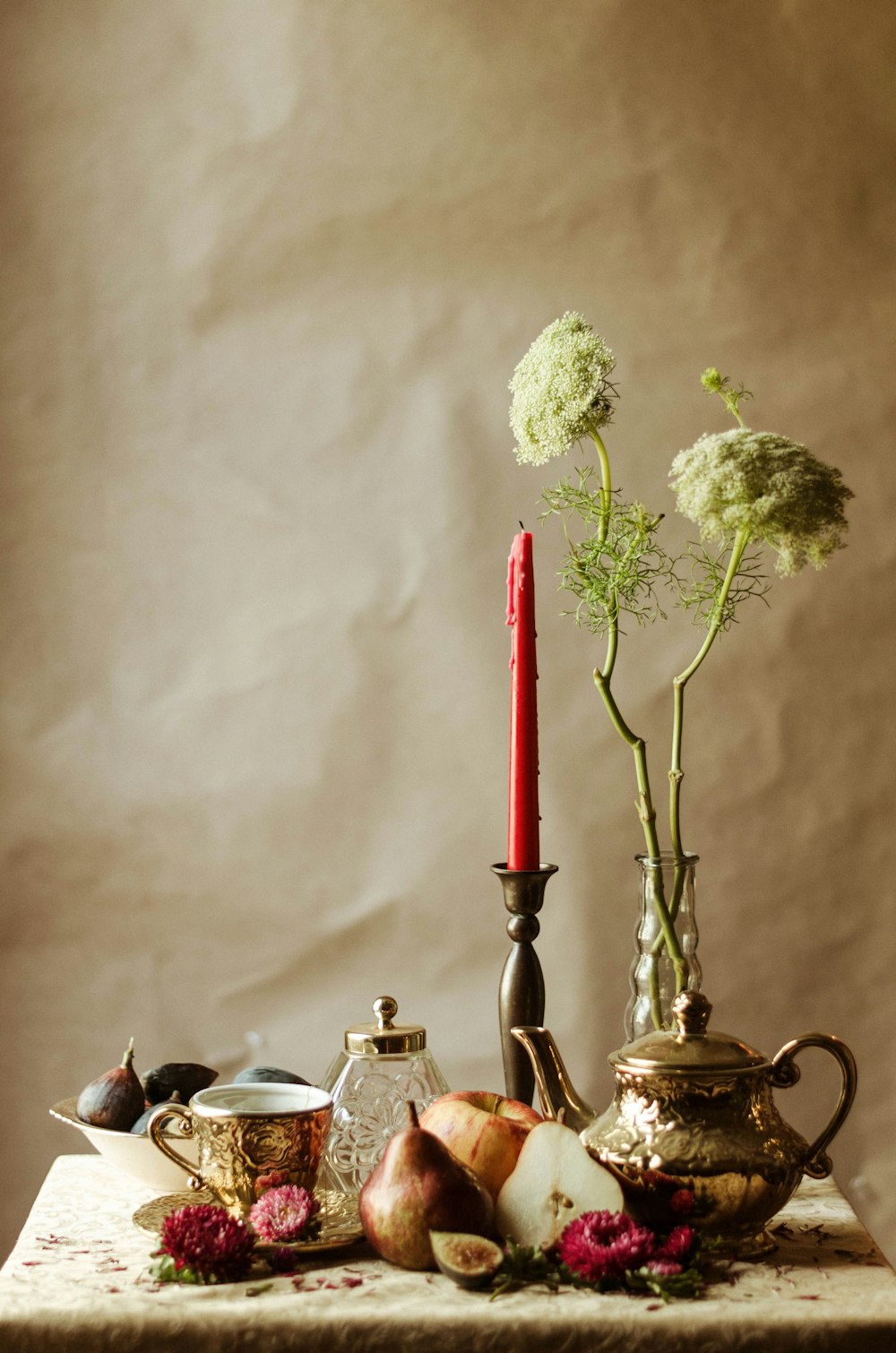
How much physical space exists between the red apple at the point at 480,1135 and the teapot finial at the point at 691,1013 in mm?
105

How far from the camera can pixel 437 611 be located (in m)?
1.18

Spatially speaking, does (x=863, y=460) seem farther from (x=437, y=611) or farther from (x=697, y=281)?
(x=437, y=611)

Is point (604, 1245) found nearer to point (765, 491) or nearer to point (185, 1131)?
point (185, 1131)

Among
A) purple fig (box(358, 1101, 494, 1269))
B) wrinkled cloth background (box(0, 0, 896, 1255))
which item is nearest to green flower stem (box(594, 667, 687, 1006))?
purple fig (box(358, 1101, 494, 1269))

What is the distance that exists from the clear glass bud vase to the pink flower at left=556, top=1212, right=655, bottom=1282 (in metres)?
0.20

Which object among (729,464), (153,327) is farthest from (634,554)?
(153,327)

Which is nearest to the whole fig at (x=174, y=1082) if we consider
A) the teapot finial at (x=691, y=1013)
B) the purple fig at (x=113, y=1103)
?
the purple fig at (x=113, y=1103)

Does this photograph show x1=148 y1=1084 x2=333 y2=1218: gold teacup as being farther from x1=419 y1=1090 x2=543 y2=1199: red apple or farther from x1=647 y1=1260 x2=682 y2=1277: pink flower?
x1=647 y1=1260 x2=682 y2=1277: pink flower

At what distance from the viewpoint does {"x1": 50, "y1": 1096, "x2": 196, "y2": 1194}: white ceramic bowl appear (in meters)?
0.76

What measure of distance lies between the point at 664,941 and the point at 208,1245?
351 millimetres

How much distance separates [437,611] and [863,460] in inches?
17.2

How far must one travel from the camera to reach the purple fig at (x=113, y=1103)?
0.79 meters

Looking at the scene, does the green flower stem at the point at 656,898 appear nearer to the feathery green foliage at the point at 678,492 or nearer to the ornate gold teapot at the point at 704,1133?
the feathery green foliage at the point at 678,492

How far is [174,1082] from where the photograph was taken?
0.83 metres
